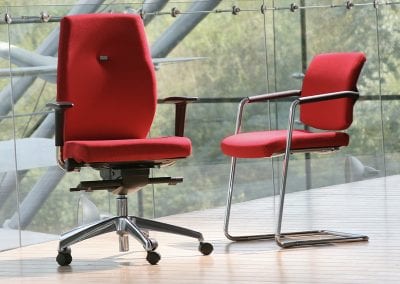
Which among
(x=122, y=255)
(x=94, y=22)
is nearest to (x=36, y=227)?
(x=122, y=255)

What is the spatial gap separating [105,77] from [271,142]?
2.57ft

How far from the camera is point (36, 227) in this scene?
547 cm

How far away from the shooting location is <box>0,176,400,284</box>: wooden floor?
4223mm

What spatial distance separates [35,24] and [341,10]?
6.57 ft

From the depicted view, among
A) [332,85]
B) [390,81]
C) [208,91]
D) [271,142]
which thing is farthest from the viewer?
[390,81]

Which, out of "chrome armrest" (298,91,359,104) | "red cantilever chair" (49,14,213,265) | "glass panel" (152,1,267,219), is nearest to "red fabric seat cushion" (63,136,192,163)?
"red cantilever chair" (49,14,213,265)

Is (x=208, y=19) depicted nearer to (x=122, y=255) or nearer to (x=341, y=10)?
(x=341, y=10)

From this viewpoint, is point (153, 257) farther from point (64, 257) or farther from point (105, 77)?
point (105, 77)

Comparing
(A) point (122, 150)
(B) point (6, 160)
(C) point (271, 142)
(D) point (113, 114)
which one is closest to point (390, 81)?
(C) point (271, 142)

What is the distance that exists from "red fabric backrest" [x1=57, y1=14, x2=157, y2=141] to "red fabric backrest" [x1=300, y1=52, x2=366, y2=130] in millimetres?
764

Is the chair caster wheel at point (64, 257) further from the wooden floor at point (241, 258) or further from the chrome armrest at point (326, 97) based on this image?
the chrome armrest at point (326, 97)

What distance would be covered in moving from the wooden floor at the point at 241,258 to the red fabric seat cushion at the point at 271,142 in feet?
1.37

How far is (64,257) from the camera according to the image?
4.62 metres

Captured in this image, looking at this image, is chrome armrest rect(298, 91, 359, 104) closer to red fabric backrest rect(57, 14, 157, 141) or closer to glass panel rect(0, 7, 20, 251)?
red fabric backrest rect(57, 14, 157, 141)
